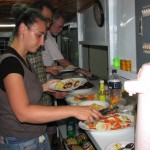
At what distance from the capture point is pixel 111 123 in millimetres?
1197

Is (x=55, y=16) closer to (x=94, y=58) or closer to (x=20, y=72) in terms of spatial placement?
(x=94, y=58)

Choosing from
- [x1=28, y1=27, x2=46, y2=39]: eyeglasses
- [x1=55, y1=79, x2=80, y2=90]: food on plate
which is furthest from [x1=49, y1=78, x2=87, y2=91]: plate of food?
[x1=28, y1=27, x2=46, y2=39]: eyeglasses

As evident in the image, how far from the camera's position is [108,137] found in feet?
3.68

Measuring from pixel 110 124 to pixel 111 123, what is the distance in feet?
0.05

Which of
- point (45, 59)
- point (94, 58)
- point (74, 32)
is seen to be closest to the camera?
point (45, 59)

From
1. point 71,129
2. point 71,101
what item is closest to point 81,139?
point 71,129

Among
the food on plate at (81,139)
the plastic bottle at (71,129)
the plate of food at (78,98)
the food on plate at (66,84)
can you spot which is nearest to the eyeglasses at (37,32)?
the plate of food at (78,98)

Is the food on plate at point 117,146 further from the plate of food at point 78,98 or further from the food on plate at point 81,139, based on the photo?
the food on plate at point 81,139

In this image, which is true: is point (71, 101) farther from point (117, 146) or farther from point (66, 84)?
point (117, 146)

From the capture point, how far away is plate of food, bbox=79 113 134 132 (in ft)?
3.82

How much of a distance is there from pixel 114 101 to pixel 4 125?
73 cm

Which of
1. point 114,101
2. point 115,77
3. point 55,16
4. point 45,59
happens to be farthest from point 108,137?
point 55,16

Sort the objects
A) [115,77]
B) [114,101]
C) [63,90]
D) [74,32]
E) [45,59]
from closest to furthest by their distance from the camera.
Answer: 1. [114,101]
2. [63,90]
3. [115,77]
4. [45,59]
5. [74,32]

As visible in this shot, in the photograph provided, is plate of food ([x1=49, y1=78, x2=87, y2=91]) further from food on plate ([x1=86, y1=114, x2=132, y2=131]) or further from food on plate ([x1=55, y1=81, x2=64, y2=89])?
food on plate ([x1=86, y1=114, x2=132, y2=131])
